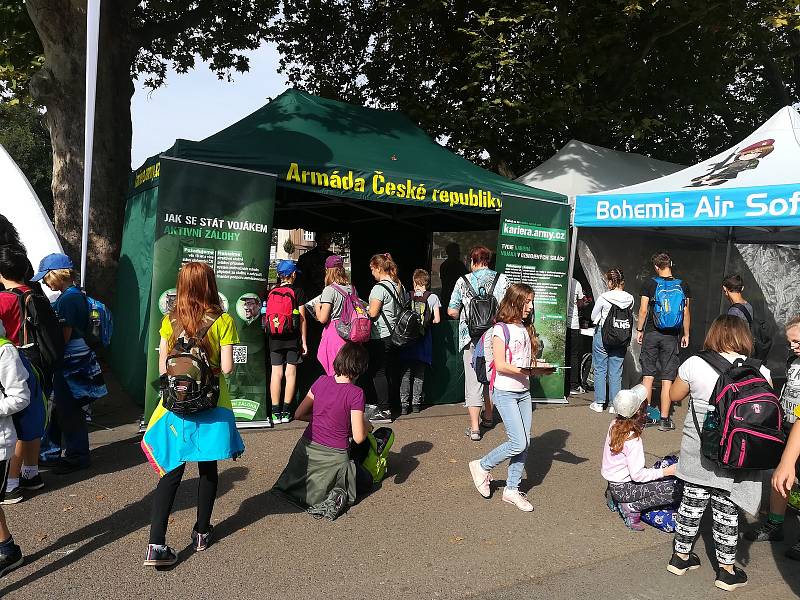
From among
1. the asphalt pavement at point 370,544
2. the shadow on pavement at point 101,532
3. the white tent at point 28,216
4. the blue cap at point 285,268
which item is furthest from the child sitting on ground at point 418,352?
the white tent at point 28,216

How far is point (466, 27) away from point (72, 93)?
7313 mm

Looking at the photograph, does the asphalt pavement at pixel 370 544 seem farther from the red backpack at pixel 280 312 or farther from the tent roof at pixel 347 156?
the tent roof at pixel 347 156

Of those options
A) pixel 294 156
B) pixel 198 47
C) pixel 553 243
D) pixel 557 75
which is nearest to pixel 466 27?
pixel 557 75

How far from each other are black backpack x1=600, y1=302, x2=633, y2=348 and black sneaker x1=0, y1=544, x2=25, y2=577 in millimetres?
5895

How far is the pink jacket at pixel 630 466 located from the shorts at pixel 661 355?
2.88 metres

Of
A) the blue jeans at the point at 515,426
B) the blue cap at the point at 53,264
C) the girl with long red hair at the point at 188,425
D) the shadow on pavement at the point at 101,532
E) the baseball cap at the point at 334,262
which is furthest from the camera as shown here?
the baseball cap at the point at 334,262

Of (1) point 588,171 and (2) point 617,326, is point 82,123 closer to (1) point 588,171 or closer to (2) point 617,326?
(2) point 617,326

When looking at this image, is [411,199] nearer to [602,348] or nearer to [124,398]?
[602,348]

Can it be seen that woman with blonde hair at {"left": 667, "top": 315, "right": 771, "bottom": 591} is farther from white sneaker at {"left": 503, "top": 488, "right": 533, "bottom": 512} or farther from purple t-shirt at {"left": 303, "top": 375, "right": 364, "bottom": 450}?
purple t-shirt at {"left": 303, "top": 375, "right": 364, "bottom": 450}

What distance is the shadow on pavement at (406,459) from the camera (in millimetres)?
5386

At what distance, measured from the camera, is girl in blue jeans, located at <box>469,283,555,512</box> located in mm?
4520

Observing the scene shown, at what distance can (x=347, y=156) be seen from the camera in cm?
752

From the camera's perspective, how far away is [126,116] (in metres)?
9.60

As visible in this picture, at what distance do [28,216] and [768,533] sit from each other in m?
7.68
